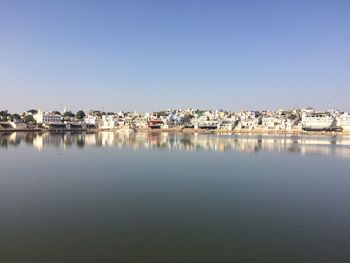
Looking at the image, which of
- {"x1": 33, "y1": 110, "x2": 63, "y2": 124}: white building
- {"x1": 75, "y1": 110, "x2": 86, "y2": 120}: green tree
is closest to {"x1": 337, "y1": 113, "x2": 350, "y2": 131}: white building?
{"x1": 33, "y1": 110, "x2": 63, "y2": 124}: white building

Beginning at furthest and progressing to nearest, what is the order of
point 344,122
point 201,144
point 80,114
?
point 80,114
point 344,122
point 201,144

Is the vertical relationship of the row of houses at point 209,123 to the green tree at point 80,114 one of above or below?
below

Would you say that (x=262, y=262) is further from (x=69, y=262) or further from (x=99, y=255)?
(x=69, y=262)

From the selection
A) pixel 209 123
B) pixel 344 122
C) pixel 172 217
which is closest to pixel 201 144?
pixel 172 217

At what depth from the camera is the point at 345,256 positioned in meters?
6.58

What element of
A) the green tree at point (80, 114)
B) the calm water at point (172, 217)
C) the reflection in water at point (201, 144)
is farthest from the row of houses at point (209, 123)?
the calm water at point (172, 217)

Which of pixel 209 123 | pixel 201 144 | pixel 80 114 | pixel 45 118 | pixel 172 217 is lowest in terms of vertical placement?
pixel 201 144

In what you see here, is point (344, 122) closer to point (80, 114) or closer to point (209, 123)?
point (209, 123)

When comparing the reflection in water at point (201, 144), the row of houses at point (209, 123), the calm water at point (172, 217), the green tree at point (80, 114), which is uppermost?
the green tree at point (80, 114)

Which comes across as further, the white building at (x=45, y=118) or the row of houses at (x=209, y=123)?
the row of houses at (x=209, y=123)

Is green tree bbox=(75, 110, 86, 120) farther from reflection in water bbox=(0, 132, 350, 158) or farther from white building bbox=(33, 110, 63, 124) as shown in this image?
reflection in water bbox=(0, 132, 350, 158)

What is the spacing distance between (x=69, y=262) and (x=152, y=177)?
9399 millimetres

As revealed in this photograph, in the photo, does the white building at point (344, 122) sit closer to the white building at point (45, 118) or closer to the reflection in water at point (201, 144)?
the reflection in water at point (201, 144)

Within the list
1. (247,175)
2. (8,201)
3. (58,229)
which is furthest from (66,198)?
(247,175)
